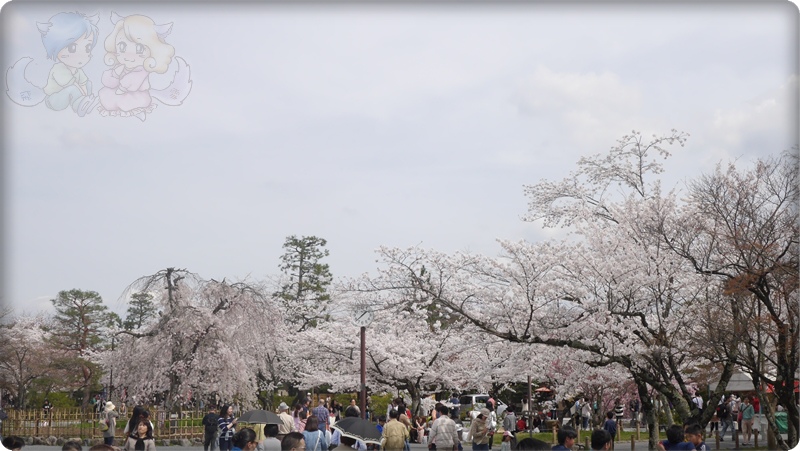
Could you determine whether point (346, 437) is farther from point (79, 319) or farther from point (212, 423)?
point (79, 319)

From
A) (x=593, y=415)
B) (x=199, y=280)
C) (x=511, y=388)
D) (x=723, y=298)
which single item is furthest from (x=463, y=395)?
(x=723, y=298)

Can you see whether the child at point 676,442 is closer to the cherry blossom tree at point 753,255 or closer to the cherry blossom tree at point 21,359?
the cherry blossom tree at point 753,255

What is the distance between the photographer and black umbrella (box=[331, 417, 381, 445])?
1077 cm

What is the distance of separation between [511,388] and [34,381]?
2119cm

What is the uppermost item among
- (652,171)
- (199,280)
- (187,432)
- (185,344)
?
(652,171)

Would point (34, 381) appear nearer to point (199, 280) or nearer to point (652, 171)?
point (199, 280)

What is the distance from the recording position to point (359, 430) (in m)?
10.9

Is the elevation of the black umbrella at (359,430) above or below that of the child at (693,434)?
below

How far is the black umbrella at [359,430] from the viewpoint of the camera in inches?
424

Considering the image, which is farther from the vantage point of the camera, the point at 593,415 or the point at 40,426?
the point at 593,415

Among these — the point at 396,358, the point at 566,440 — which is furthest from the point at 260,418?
the point at 396,358

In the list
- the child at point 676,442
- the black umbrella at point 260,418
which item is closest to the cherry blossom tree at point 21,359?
the black umbrella at point 260,418

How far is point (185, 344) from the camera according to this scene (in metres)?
24.9

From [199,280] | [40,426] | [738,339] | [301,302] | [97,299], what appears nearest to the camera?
[738,339]
